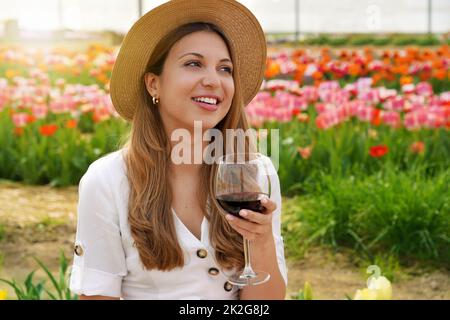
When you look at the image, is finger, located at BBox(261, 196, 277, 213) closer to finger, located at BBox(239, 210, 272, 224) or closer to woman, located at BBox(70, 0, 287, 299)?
finger, located at BBox(239, 210, 272, 224)

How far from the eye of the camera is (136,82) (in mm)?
2270

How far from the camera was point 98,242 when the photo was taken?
80.3 inches

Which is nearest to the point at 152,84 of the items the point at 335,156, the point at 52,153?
the point at 335,156

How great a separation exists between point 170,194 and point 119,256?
215 millimetres

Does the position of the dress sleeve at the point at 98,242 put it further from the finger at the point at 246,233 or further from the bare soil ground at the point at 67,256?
the bare soil ground at the point at 67,256

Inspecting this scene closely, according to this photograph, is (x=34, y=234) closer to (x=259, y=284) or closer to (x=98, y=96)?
(x=98, y=96)

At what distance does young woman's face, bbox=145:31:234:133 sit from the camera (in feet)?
6.76

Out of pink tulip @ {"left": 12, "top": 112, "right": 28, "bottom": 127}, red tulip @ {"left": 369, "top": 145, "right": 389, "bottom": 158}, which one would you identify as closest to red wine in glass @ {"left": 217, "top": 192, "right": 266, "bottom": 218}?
red tulip @ {"left": 369, "top": 145, "right": 389, "bottom": 158}

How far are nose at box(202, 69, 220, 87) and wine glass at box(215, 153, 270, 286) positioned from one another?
0.24m

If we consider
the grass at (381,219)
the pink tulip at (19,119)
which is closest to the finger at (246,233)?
the grass at (381,219)

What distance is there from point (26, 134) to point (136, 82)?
3.57 meters
